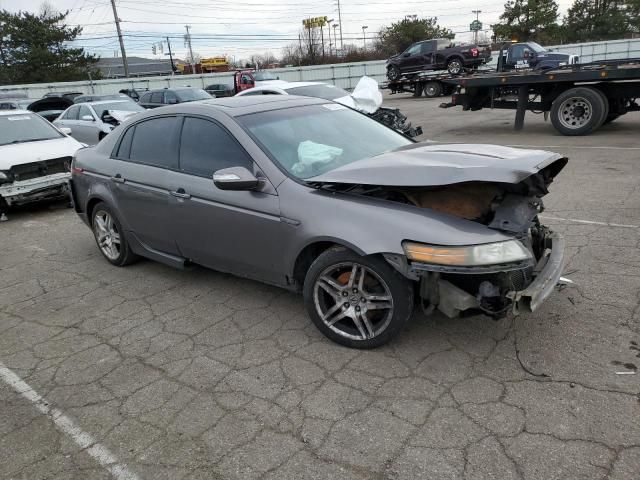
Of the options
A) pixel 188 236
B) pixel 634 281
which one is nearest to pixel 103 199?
pixel 188 236

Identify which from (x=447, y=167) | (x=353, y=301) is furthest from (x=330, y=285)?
(x=447, y=167)

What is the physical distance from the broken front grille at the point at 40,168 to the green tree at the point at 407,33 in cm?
5438

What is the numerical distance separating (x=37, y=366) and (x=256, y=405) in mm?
1694

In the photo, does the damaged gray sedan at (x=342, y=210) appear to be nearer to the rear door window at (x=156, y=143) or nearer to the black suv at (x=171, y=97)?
the rear door window at (x=156, y=143)

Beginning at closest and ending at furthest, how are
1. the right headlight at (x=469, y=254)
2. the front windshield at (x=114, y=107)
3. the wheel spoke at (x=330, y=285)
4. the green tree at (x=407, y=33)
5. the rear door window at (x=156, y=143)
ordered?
the right headlight at (x=469, y=254) < the wheel spoke at (x=330, y=285) < the rear door window at (x=156, y=143) < the front windshield at (x=114, y=107) < the green tree at (x=407, y=33)

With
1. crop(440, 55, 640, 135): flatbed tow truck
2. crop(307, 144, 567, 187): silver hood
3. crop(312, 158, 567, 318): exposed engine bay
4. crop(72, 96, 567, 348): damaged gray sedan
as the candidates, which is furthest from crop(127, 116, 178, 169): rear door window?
crop(440, 55, 640, 135): flatbed tow truck

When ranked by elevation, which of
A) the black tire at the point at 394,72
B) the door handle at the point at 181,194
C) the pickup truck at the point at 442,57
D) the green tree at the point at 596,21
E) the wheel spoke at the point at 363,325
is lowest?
the wheel spoke at the point at 363,325

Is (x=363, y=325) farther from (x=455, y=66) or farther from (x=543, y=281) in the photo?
(x=455, y=66)

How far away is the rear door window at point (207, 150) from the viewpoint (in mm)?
3785

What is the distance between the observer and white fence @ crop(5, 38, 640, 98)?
3106 cm

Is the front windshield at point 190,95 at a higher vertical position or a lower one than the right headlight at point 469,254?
higher

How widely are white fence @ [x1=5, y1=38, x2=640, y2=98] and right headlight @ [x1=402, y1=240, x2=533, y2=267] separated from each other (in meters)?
30.3

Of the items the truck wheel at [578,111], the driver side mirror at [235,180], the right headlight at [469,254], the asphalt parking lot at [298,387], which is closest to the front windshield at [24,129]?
the asphalt parking lot at [298,387]

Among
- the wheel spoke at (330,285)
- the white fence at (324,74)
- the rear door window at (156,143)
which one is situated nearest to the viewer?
the wheel spoke at (330,285)
